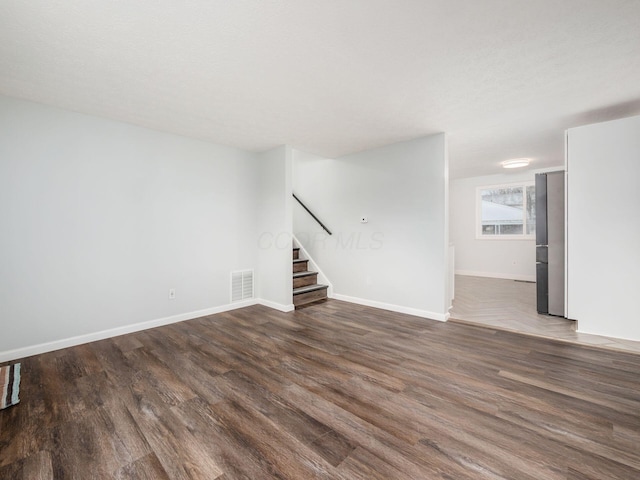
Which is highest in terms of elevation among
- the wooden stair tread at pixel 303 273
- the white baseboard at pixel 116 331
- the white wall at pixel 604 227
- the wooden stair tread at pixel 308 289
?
the white wall at pixel 604 227

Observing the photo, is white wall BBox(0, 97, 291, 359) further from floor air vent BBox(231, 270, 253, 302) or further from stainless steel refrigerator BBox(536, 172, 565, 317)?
stainless steel refrigerator BBox(536, 172, 565, 317)

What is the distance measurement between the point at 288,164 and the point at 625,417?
13.6ft

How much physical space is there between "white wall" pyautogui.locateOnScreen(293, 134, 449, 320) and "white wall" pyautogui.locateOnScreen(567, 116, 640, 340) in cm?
136

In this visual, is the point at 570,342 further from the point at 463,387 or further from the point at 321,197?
the point at 321,197

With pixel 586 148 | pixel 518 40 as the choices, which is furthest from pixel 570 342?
pixel 518 40

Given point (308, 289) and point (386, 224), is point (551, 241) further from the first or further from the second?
point (308, 289)

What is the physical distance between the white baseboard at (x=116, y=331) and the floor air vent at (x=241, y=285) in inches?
3.7

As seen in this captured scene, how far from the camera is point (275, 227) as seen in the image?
4.30 metres

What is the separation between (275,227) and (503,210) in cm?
602

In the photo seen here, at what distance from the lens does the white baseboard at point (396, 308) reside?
148 inches

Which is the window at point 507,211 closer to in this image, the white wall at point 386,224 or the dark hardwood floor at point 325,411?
the white wall at point 386,224

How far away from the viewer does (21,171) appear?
2.66m

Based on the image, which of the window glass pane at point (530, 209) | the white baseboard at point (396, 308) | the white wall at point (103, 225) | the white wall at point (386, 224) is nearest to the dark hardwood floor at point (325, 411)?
the white wall at point (103, 225)

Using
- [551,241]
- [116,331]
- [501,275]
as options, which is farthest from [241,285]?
[501,275]
